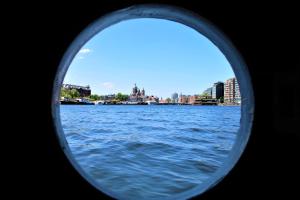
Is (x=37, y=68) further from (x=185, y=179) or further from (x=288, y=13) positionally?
(x=185, y=179)

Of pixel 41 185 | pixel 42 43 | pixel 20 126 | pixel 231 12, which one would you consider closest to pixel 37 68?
pixel 42 43

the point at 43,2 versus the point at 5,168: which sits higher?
the point at 43,2

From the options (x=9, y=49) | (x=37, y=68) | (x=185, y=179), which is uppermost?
(x=9, y=49)

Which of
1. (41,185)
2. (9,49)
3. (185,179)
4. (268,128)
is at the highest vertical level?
(9,49)

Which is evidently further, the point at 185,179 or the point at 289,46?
the point at 185,179

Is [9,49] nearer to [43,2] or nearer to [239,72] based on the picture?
[43,2]

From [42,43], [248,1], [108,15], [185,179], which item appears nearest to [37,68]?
[42,43]

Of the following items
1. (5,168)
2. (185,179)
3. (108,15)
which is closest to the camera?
(5,168)

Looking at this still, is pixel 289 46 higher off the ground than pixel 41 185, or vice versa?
pixel 289 46

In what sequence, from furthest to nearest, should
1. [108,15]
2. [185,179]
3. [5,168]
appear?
[185,179] → [108,15] → [5,168]
